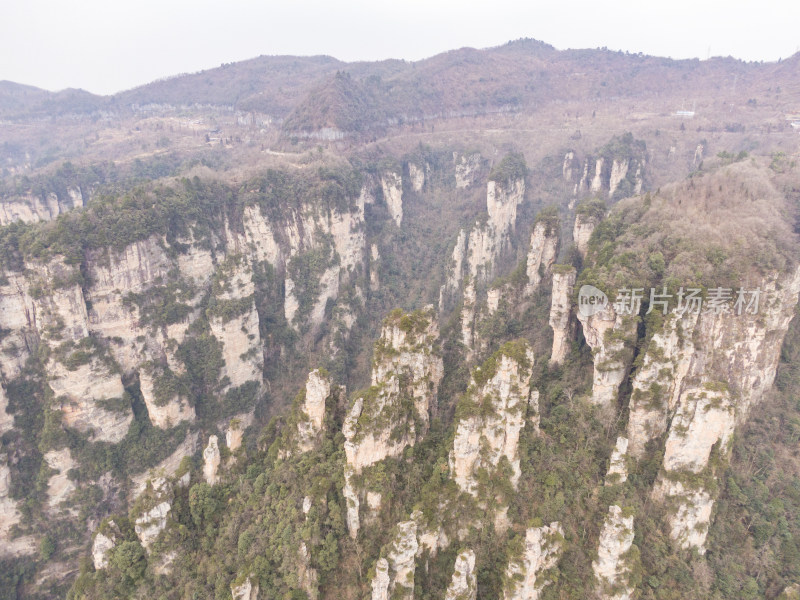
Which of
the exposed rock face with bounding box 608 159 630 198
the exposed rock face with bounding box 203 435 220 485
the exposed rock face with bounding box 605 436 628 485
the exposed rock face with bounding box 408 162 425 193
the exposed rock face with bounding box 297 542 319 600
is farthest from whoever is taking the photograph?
the exposed rock face with bounding box 408 162 425 193

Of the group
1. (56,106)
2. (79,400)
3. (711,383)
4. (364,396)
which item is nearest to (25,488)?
(79,400)

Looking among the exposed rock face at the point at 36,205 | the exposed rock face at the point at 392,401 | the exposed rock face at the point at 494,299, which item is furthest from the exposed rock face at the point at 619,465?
the exposed rock face at the point at 36,205

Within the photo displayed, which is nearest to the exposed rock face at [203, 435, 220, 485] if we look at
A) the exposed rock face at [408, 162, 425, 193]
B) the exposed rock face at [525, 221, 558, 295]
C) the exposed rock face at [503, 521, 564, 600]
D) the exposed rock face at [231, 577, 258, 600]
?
the exposed rock face at [231, 577, 258, 600]

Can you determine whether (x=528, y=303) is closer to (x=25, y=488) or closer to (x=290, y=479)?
(x=290, y=479)

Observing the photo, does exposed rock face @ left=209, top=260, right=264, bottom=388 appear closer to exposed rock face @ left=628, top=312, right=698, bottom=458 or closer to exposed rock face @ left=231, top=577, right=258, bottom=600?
exposed rock face @ left=231, top=577, right=258, bottom=600

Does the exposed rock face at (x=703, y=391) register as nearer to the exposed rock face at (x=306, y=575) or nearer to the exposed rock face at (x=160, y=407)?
the exposed rock face at (x=306, y=575)
